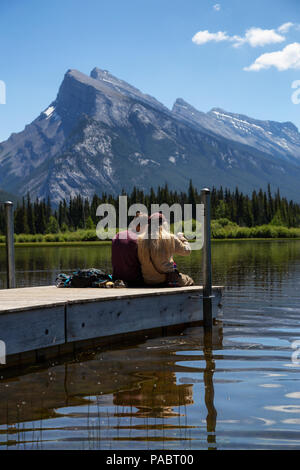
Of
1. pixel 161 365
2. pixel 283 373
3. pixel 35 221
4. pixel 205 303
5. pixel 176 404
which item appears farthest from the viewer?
pixel 35 221

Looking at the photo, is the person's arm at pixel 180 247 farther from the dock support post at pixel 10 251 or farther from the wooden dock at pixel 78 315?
the dock support post at pixel 10 251

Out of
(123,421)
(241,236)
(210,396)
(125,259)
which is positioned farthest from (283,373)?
(241,236)

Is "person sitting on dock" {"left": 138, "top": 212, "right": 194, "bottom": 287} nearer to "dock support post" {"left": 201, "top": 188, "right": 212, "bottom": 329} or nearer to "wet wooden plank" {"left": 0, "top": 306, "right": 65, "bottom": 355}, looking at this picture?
"dock support post" {"left": 201, "top": 188, "right": 212, "bottom": 329}

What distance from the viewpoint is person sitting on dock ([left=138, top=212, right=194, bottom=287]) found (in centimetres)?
1174

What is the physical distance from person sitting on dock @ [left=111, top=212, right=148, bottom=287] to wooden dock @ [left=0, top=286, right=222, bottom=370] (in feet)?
2.47

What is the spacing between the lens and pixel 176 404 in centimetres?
674

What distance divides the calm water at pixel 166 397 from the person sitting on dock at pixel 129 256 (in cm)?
153

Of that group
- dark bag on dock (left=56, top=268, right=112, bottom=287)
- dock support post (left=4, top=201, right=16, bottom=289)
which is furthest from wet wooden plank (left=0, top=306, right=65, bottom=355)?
dock support post (left=4, top=201, right=16, bottom=289)

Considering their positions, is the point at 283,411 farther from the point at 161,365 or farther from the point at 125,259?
the point at 125,259

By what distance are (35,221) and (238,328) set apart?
132m
